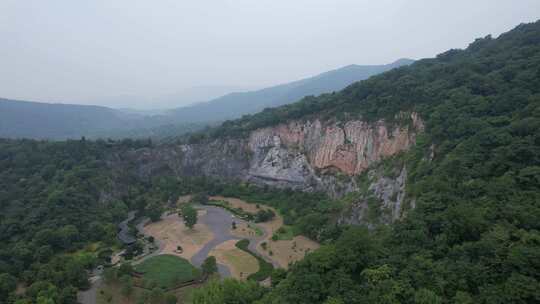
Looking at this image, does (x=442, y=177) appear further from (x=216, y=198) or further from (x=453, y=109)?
(x=216, y=198)

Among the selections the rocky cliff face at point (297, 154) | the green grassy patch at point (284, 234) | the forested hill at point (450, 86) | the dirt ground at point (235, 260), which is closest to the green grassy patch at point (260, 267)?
the dirt ground at point (235, 260)

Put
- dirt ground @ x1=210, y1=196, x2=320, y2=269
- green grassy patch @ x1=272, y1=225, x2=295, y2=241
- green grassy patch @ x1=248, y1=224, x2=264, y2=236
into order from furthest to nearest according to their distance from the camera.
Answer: green grassy patch @ x1=248, y1=224, x2=264, y2=236 < green grassy patch @ x1=272, y1=225, x2=295, y2=241 < dirt ground @ x1=210, y1=196, x2=320, y2=269

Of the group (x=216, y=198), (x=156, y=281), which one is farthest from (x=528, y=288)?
(x=216, y=198)

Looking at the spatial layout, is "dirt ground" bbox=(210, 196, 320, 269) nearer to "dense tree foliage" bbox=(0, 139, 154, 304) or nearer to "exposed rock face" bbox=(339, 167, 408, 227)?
"exposed rock face" bbox=(339, 167, 408, 227)

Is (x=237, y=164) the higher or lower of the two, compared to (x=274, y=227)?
higher

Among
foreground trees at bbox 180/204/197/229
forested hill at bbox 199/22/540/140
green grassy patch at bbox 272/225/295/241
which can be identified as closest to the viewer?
forested hill at bbox 199/22/540/140

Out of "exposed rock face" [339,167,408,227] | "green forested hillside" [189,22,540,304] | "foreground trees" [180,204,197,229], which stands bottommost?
"foreground trees" [180,204,197,229]

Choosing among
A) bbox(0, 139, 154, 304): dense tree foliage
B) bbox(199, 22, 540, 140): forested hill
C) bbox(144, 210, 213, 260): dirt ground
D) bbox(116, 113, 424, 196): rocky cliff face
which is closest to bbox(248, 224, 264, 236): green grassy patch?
bbox(144, 210, 213, 260): dirt ground
